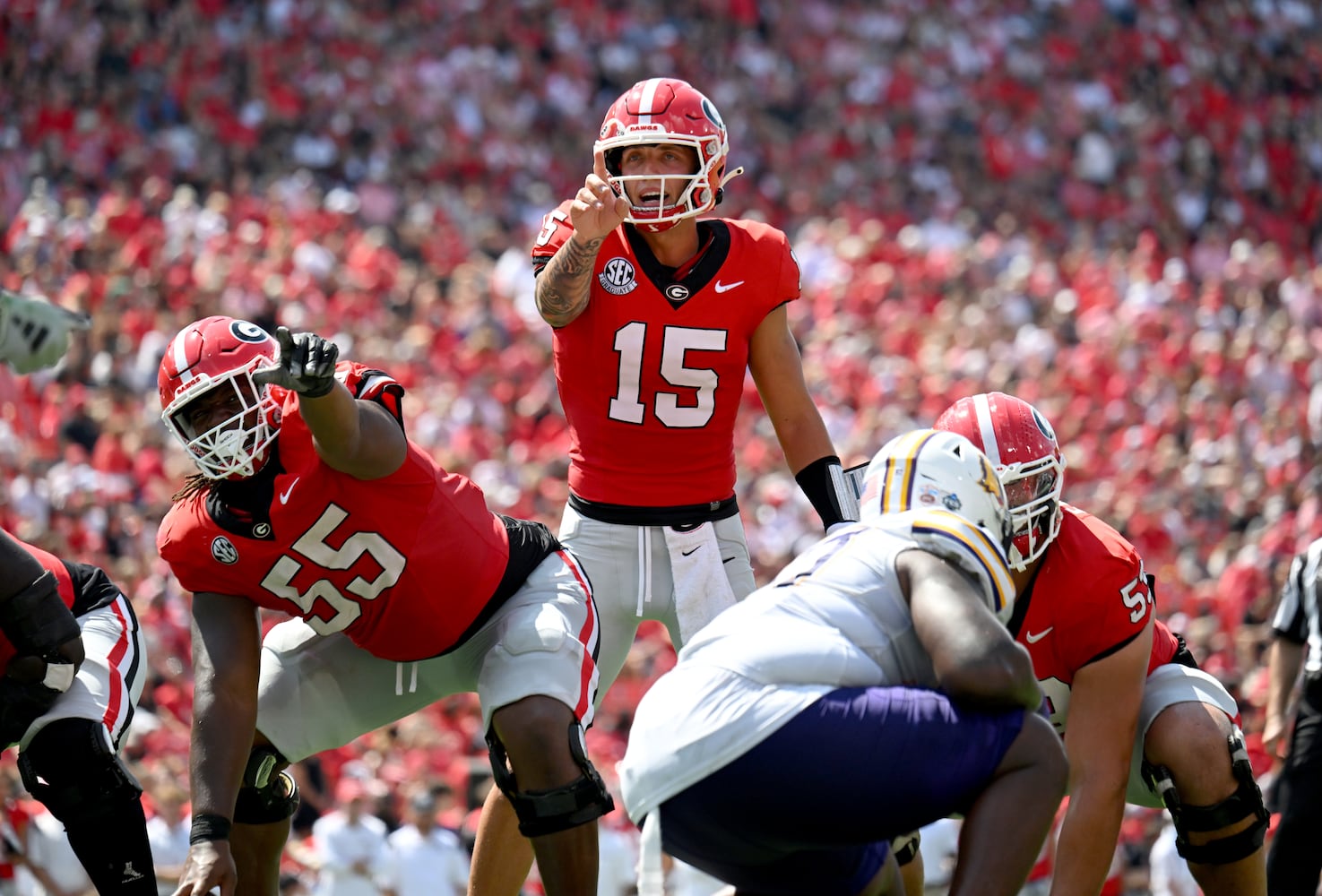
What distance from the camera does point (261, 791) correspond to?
→ 4426 millimetres

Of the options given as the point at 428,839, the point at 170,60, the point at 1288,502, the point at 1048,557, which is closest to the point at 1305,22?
the point at 1288,502

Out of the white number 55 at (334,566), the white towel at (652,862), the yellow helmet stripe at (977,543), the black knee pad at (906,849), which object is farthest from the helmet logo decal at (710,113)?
the white towel at (652,862)

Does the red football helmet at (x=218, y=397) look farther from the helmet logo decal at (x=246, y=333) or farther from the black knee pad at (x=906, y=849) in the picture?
the black knee pad at (x=906, y=849)

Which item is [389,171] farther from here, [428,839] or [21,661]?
[21,661]

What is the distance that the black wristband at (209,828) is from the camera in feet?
12.8

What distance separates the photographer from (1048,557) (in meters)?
4.29

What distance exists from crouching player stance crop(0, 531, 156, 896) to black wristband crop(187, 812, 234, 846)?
1.44ft

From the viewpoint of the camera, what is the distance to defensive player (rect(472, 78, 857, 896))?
471 centimetres

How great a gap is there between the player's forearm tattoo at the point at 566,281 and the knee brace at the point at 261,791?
4.57 feet

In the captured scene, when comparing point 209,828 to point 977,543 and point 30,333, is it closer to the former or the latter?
point 30,333

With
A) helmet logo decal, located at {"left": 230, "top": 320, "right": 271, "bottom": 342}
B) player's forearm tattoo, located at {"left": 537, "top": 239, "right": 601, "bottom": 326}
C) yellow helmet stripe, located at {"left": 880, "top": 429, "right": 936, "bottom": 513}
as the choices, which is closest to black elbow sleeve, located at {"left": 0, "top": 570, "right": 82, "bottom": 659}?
helmet logo decal, located at {"left": 230, "top": 320, "right": 271, "bottom": 342}

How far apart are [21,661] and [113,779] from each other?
38cm

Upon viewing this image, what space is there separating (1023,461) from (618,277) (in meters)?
1.30

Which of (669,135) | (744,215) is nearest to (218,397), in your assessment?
(669,135)
